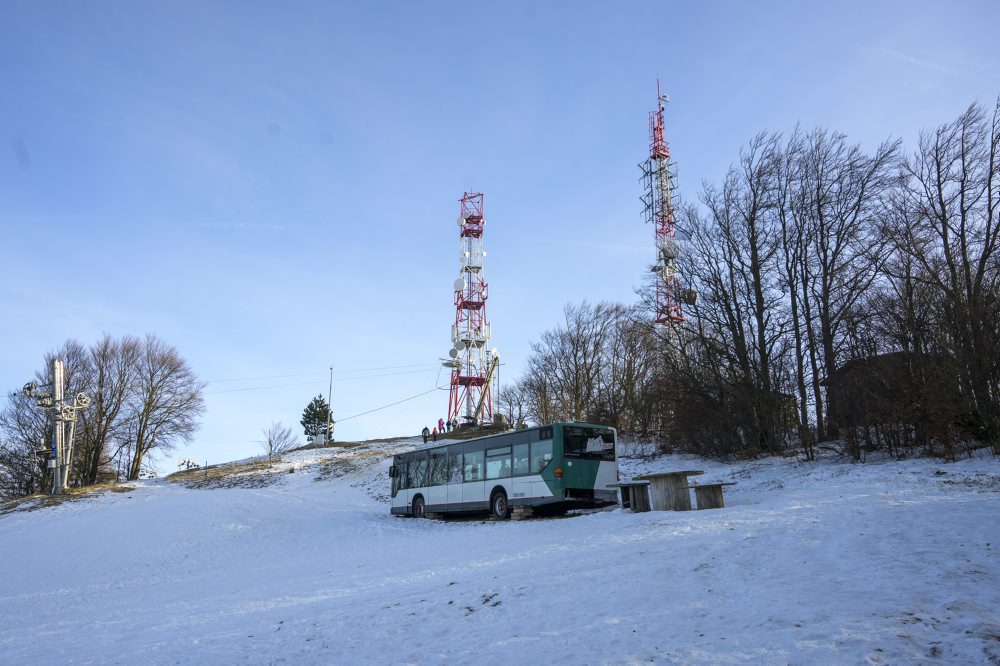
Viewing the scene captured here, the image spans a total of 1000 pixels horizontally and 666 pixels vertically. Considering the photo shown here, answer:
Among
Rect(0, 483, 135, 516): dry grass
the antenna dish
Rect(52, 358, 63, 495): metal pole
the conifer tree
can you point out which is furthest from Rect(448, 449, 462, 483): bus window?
the conifer tree

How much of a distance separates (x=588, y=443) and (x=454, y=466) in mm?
5698

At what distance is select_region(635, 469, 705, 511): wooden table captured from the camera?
1543 cm

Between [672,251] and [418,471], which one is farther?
[672,251]

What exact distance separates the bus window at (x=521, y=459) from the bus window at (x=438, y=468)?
13.7 feet

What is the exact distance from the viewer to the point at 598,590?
8008 millimetres

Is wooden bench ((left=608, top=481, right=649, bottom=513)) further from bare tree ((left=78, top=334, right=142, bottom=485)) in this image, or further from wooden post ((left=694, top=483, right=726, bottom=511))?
bare tree ((left=78, top=334, right=142, bottom=485))

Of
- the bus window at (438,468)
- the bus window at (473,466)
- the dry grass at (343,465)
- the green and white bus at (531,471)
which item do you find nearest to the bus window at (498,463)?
the green and white bus at (531,471)

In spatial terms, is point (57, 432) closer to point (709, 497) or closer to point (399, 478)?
point (399, 478)

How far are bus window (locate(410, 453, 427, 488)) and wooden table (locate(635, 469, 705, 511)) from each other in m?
10.8

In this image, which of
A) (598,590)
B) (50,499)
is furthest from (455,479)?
(50,499)

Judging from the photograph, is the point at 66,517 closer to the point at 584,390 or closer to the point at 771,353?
the point at 584,390

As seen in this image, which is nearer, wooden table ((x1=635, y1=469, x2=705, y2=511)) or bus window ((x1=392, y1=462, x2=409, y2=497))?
wooden table ((x1=635, y1=469, x2=705, y2=511))

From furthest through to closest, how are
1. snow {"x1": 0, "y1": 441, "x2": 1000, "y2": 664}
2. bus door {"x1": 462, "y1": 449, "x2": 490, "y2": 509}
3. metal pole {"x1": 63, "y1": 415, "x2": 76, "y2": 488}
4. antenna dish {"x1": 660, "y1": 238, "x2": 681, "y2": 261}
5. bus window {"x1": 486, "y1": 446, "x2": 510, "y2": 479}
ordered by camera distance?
metal pole {"x1": 63, "y1": 415, "x2": 76, "y2": 488} < antenna dish {"x1": 660, "y1": 238, "x2": 681, "y2": 261} < bus door {"x1": 462, "y1": 449, "x2": 490, "y2": 509} < bus window {"x1": 486, "y1": 446, "x2": 510, "y2": 479} < snow {"x1": 0, "y1": 441, "x2": 1000, "y2": 664}

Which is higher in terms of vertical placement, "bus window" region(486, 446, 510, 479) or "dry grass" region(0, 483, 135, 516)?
"bus window" region(486, 446, 510, 479)
